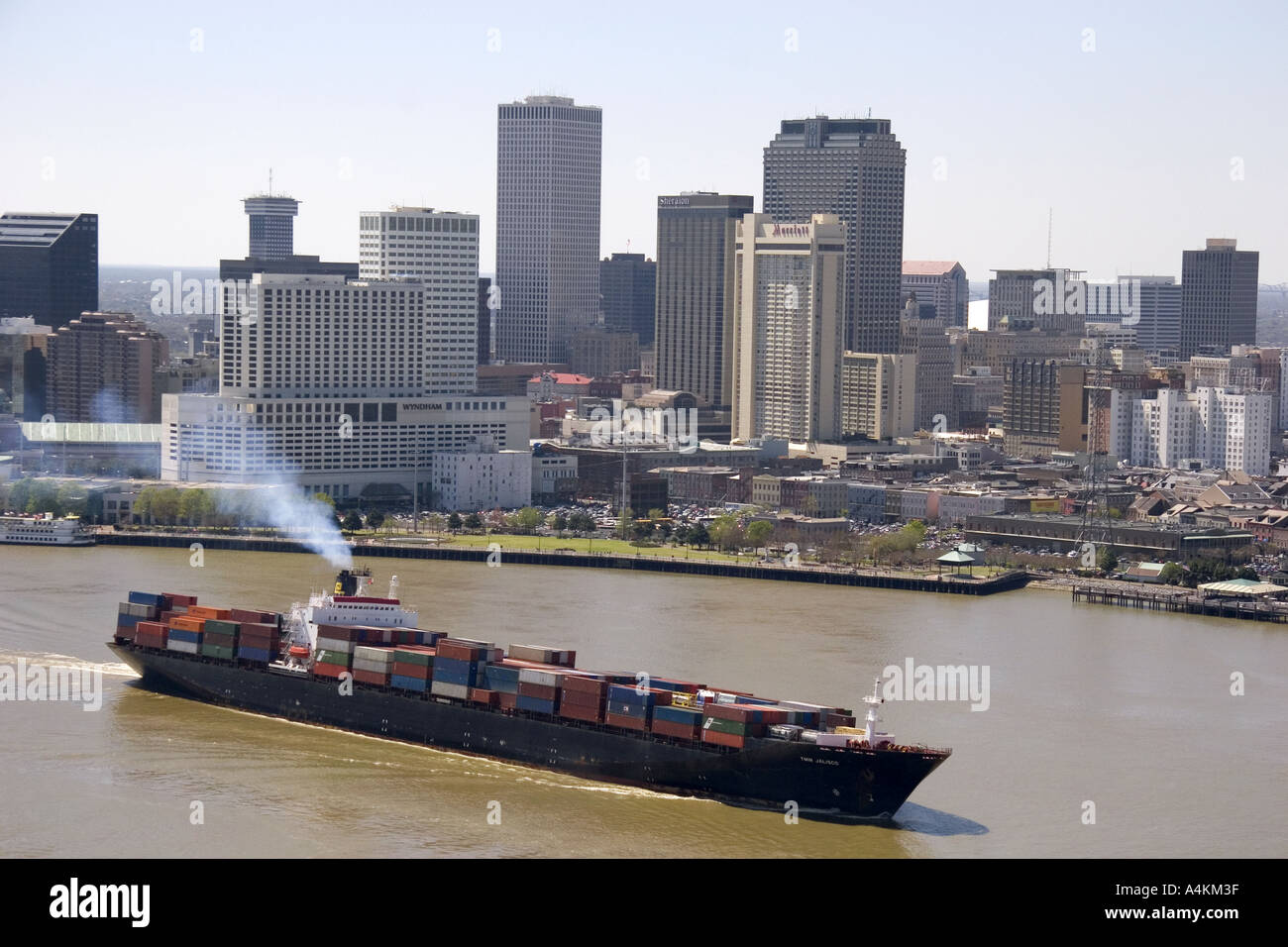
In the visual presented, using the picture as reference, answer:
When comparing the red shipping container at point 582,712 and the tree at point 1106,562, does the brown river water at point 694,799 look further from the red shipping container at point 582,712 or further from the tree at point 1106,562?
the tree at point 1106,562

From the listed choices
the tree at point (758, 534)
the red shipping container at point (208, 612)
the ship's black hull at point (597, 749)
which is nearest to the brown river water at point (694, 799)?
the ship's black hull at point (597, 749)

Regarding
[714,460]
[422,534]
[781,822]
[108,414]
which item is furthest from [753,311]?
[781,822]

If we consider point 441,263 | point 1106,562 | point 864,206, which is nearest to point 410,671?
point 1106,562

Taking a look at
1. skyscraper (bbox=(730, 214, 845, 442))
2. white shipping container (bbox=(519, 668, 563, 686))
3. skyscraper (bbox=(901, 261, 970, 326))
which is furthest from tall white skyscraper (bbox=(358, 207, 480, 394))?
skyscraper (bbox=(901, 261, 970, 326))

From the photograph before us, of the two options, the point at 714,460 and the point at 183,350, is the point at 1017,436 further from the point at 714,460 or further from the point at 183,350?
the point at 183,350

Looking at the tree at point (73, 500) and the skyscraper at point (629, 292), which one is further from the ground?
the skyscraper at point (629, 292)
